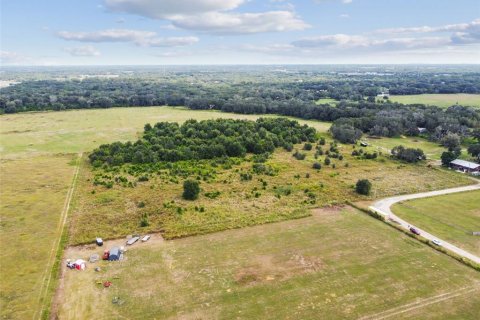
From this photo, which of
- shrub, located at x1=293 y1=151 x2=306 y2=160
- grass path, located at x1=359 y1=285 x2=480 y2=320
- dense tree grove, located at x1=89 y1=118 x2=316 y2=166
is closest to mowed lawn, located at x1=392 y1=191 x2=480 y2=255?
grass path, located at x1=359 y1=285 x2=480 y2=320

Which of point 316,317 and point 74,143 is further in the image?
point 74,143

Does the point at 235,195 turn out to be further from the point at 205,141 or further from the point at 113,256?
the point at 205,141

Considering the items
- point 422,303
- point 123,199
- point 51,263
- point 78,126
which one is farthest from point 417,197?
point 78,126

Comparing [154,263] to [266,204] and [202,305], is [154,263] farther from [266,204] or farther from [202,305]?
[266,204]

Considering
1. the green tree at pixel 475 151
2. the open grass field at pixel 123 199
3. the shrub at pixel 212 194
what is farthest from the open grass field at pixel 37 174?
the green tree at pixel 475 151

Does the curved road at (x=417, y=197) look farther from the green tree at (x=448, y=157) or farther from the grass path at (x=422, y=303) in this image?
the green tree at (x=448, y=157)

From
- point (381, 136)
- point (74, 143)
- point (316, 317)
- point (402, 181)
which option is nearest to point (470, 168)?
point (402, 181)

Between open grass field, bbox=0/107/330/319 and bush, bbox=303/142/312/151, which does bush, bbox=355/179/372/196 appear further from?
open grass field, bbox=0/107/330/319
